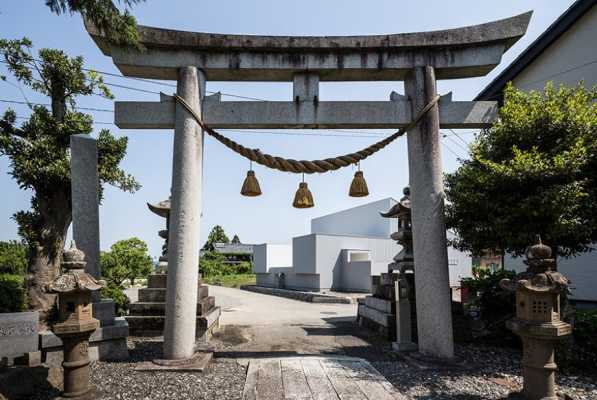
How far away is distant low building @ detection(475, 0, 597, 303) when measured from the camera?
10711 millimetres

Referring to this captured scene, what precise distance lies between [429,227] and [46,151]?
31.9 ft

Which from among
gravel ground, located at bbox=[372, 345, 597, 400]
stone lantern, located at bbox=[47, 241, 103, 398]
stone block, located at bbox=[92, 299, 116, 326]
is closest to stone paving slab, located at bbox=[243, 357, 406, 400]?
gravel ground, located at bbox=[372, 345, 597, 400]

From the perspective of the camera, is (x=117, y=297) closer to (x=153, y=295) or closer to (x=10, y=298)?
(x=153, y=295)

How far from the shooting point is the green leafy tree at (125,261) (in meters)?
17.0

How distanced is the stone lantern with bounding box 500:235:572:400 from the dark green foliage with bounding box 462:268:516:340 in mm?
3684

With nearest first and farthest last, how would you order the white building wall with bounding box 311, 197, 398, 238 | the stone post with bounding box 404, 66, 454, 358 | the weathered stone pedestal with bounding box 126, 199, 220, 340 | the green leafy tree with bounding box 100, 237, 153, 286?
the stone post with bounding box 404, 66, 454, 358
the weathered stone pedestal with bounding box 126, 199, 220, 340
the green leafy tree with bounding box 100, 237, 153, 286
the white building wall with bounding box 311, 197, 398, 238

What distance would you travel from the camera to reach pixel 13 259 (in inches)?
610

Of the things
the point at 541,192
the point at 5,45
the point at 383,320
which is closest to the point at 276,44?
the point at 541,192

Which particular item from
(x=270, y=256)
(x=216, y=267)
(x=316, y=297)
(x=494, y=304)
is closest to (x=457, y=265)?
(x=316, y=297)

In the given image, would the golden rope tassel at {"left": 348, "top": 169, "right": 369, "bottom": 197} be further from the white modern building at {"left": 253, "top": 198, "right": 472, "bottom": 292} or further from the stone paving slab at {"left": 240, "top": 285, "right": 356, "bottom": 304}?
the white modern building at {"left": 253, "top": 198, "right": 472, "bottom": 292}

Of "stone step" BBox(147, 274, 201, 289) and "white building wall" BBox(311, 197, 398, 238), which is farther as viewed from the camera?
"white building wall" BBox(311, 197, 398, 238)

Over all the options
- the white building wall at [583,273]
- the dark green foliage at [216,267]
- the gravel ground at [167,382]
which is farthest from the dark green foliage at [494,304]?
the dark green foliage at [216,267]

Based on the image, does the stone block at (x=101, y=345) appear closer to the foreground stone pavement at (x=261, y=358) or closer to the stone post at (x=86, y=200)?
the foreground stone pavement at (x=261, y=358)

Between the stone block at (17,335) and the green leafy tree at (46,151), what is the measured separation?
3.83 metres
